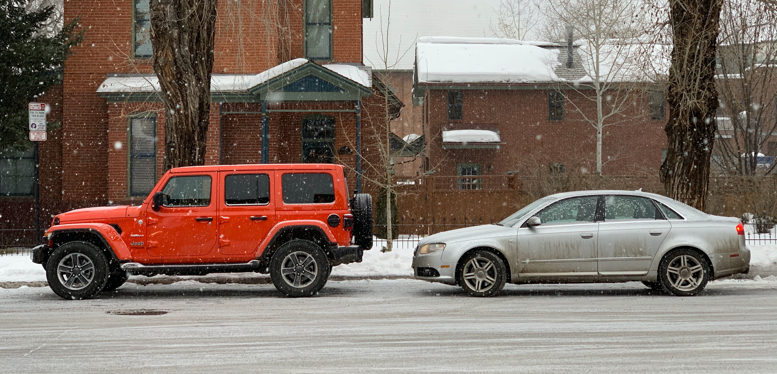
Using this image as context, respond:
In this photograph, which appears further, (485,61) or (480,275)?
(485,61)

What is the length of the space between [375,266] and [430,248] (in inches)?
128

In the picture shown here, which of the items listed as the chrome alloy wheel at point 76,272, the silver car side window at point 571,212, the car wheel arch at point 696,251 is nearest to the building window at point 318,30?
the chrome alloy wheel at point 76,272

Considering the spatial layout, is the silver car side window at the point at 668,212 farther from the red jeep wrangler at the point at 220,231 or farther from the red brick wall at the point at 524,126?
the red brick wall at the point at 524,126

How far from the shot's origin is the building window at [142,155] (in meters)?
22.4

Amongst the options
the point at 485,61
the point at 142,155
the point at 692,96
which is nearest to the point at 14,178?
the point at 142,155

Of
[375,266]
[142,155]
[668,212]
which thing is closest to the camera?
[668,212]

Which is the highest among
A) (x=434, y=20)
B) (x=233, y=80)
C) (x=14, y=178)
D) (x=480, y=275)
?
(x=434, y=20)

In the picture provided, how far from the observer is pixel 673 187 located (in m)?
14.7

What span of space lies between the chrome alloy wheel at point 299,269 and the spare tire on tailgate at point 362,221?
2.61ft

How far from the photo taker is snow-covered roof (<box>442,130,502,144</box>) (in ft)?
116

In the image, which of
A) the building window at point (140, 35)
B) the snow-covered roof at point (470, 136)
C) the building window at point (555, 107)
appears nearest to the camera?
the building window at point (140, 35)

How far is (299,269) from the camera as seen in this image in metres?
11.3

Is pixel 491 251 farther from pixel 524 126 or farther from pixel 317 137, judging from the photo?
pixel 524 126

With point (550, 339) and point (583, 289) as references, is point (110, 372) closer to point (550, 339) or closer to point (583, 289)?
point (550, 339)
